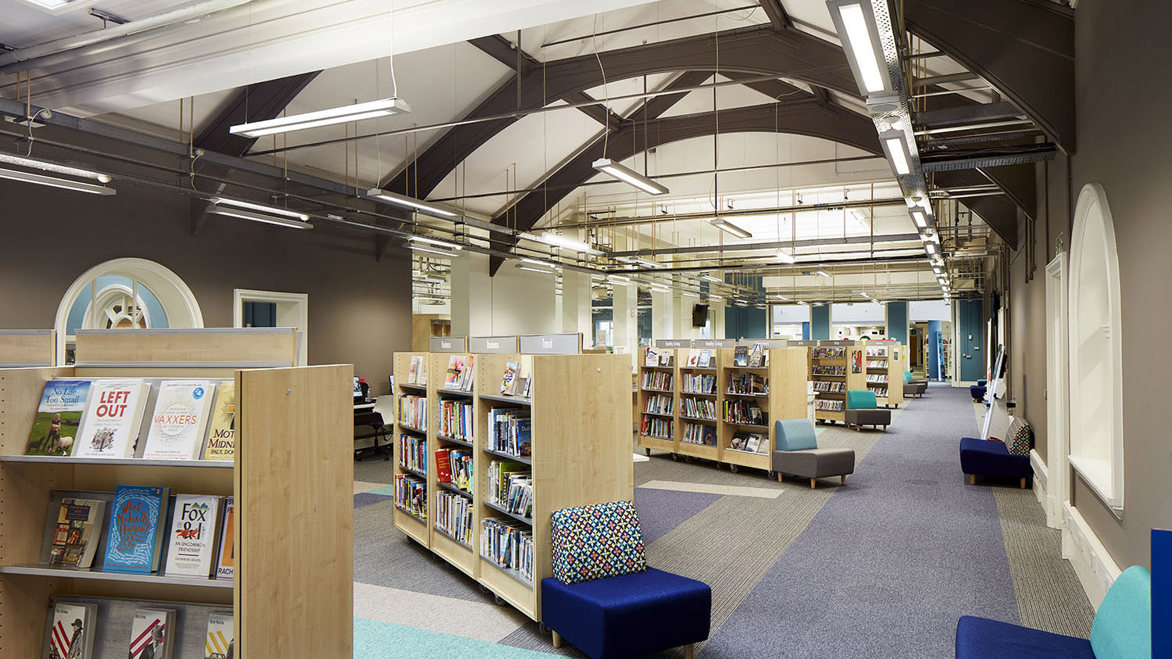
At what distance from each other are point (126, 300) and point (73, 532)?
6.95 metres

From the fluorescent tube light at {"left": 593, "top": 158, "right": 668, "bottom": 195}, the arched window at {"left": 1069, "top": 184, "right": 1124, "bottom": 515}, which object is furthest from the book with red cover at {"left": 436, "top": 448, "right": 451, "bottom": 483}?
the arched window at {"left": 1069, "top": 184, "right": 1124, "bottom": 515}

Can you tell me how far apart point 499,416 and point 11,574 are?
9.46 feet

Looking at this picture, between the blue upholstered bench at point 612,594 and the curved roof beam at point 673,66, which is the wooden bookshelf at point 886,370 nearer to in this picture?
the curved roof beam at point 673,66

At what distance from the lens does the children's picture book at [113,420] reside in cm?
303

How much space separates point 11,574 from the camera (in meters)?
3.17

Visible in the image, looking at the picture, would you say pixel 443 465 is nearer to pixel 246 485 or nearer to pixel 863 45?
pixel 246 485

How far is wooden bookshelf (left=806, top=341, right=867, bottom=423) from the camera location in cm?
1709

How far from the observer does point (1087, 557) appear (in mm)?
5363

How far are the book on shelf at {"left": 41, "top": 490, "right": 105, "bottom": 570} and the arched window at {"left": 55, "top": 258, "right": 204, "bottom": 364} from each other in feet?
18.4

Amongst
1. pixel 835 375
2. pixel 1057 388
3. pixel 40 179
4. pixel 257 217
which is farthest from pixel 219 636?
pixel 835 375

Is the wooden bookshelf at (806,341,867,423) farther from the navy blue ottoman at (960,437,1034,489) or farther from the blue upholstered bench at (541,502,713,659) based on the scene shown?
the blue upholstered bench at (541,502,713,659)

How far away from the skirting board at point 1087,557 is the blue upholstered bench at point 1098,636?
1.22 metres

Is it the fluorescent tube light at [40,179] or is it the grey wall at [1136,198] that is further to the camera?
the fluorescent tube light at [40,179]

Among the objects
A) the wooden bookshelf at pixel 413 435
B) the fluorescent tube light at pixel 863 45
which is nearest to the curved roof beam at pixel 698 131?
the wooden bookshelf at pixel 413 435
